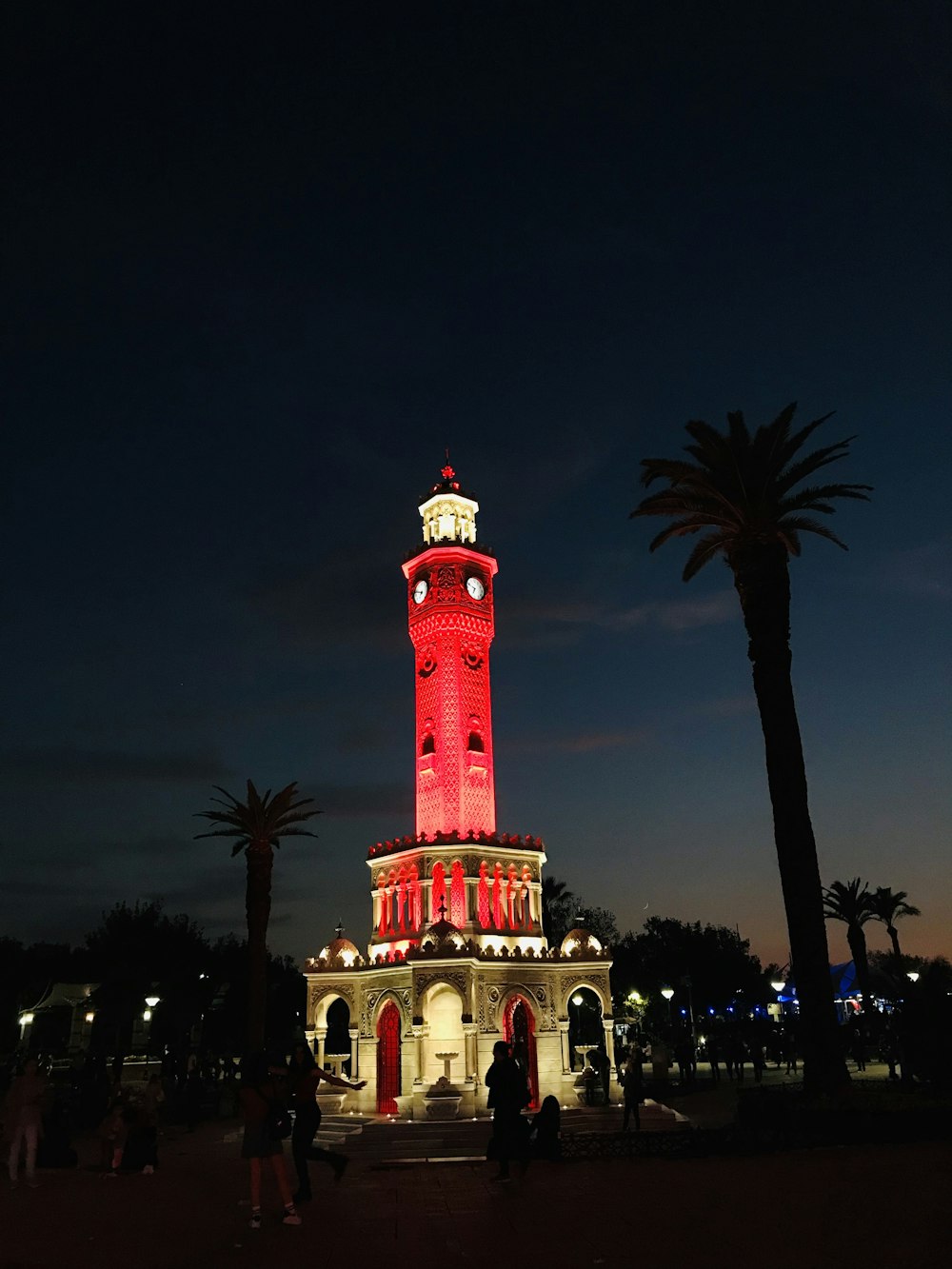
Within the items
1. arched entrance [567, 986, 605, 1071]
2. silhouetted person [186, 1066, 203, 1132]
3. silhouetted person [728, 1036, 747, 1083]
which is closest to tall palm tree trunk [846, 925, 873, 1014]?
silhouetted person [728, 1036, 747, 1083]

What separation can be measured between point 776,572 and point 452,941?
18.2 metres

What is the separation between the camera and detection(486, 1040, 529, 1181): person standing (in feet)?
44.3

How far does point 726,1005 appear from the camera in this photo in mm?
81625

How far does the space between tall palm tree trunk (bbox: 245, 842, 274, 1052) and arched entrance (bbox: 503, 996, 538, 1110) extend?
8.35m

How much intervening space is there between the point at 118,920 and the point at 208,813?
1453 inches

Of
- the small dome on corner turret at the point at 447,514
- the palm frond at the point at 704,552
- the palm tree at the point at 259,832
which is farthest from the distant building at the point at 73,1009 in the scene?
the palm frond at the point at 704,552

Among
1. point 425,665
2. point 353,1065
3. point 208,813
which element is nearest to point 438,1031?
point 353,1065

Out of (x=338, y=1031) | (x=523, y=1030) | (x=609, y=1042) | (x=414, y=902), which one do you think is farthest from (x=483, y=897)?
(x=338, y=1031)

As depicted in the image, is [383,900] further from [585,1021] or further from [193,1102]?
[585,1021]

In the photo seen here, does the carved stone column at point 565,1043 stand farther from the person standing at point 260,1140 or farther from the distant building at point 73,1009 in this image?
the person standing at point 260,1140

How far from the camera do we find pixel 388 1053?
35.8m

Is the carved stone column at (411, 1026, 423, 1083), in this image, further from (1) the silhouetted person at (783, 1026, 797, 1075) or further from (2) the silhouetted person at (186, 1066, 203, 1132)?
(1) the silhouetted person at (783, 1026, 797, 1075)

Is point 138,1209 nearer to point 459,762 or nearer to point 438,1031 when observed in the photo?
point 438,1031

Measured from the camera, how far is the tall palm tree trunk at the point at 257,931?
1334 inches
